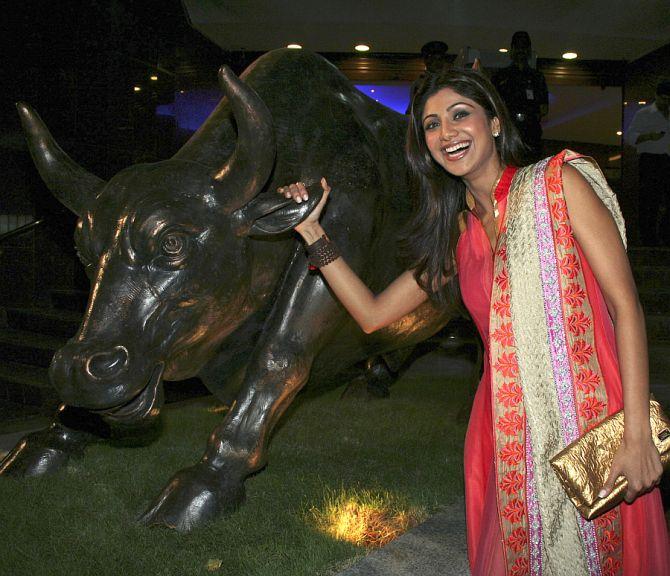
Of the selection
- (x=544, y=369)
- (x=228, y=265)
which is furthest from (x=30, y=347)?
(x=544, y=369)

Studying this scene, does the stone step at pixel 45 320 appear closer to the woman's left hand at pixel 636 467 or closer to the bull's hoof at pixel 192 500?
the bull's hoof at pixel 192 500

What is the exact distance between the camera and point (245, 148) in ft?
7.83

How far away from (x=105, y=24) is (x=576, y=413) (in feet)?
20.2

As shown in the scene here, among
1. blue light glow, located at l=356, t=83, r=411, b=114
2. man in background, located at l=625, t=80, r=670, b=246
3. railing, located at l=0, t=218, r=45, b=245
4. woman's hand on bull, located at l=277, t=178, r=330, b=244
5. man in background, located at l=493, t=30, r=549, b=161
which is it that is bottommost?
man in background, located at l=625, t=80, r=670, b=246

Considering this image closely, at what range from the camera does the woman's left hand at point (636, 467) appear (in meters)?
1.71

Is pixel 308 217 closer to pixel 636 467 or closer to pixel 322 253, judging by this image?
pixel 322 253

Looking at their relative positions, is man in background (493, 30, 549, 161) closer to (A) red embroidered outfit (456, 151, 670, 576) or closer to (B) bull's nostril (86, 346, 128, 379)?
(A) red embroidered outfit (456, 151, 670, 576)

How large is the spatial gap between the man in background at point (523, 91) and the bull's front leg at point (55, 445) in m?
3.44

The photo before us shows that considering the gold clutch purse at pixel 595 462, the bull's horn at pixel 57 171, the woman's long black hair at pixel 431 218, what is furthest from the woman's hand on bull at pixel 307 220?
the gold clutch purse at pixel 595 462

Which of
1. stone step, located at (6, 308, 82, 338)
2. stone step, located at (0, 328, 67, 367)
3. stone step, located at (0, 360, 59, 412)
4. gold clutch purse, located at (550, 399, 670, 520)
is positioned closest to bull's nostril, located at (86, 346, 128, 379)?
gold clutch purse, located at (550, 399, 670, 520)

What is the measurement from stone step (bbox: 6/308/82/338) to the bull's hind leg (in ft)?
12.5

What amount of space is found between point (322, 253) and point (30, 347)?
432cm

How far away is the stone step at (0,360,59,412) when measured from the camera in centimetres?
529

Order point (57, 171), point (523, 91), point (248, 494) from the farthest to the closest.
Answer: point (523, 91)
point (248, 494)
point (57, 171)
